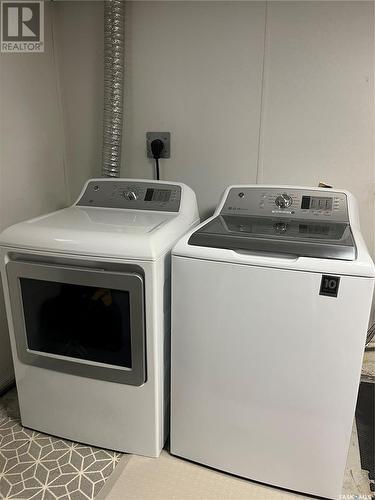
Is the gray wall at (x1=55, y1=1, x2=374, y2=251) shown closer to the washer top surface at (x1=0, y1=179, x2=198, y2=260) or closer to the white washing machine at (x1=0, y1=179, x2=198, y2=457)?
the washer top surface at (x1=0, y1=179, x2=198, y2=260)

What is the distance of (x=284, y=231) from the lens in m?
1.36

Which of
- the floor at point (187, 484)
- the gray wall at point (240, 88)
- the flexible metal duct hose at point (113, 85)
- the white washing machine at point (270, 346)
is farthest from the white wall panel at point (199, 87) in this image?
the floor at point (187, 484)

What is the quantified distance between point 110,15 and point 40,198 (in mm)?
910

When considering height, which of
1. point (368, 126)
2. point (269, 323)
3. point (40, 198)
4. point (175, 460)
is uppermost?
point (368, 126)

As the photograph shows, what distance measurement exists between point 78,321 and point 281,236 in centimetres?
80

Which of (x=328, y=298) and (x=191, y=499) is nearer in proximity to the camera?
(x=328, y=298)

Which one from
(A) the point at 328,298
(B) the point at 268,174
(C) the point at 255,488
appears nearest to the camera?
(A) the point at 328,298

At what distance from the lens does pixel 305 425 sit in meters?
1.26

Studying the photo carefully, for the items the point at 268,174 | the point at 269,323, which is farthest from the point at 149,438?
the point at 268,174

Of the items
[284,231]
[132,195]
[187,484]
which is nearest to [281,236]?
[284,231]

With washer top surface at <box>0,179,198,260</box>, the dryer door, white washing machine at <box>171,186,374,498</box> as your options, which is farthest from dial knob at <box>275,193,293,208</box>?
the dryer door

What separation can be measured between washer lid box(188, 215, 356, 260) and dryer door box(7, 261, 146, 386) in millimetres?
310

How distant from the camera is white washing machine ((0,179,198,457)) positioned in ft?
4.13

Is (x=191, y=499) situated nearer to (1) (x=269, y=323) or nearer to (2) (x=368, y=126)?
(1) (x=269, y=323)
